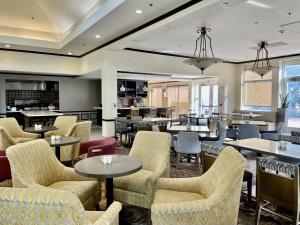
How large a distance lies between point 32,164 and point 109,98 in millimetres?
5735

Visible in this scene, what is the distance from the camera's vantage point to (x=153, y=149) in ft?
11.6

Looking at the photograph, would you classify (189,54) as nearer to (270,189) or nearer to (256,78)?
(256,78)

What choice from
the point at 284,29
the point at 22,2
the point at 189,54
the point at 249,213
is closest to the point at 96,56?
the point at 22,2

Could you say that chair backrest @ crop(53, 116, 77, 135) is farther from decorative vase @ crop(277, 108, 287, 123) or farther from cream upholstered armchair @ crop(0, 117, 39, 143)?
decorative vase @ crop(277, 108, 287, 123)

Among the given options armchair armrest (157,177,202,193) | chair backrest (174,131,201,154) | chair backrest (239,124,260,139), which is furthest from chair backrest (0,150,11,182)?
chair backrest (239,124,260,139)

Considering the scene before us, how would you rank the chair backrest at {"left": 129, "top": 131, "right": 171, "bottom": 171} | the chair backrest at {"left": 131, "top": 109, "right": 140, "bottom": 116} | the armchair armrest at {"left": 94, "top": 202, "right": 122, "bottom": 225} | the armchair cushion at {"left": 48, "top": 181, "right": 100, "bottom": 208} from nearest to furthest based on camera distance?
the armchair armrest at {"left": 94, "top": 202, "right": 122, "bottom": 225}, the armchair cushion at {"left": 48, "top": 181, "right": 100, "bottom": 208}, the chair backrest at {"left": 129, "top": 131, "right": 171, "bottom": 171}, the chair backrest at {"left": 131, "top": 109, "right": 140, "bottom": 116}

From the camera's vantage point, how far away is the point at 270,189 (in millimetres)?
2635

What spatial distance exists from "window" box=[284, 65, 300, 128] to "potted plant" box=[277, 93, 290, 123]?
0.16 metres

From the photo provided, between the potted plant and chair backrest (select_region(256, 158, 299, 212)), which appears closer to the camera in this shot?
chair backrest (select_region(256, 158, 299, 212))

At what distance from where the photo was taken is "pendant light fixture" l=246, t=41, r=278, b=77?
7402 mm

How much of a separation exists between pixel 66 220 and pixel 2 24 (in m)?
8.20

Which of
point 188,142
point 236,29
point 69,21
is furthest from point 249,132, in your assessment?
point 69,21

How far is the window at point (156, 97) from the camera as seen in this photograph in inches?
711

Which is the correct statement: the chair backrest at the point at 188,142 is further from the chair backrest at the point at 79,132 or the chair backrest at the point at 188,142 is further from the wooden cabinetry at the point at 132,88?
the wooden cabinetry at the point at 132,88
